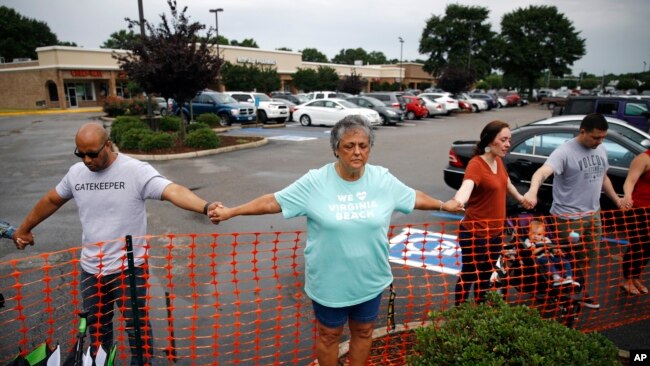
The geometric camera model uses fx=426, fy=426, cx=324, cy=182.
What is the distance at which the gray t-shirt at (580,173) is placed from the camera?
379cm

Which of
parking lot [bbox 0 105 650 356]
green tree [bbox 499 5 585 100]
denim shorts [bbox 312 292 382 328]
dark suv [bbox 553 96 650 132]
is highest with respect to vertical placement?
green tree [bbox 499 5 585 100]

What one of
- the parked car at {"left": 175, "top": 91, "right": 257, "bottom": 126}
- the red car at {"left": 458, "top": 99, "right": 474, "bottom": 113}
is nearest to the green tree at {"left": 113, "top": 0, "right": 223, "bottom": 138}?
the parked car at {"left": 175, "top": 91, "right": 257, "bottom": 126}

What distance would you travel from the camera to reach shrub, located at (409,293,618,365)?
2023 millimetres

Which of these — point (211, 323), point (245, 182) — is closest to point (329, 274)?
point (211, 323)

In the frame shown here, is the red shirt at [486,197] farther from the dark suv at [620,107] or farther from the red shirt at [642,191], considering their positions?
the dark suv at [620,107]

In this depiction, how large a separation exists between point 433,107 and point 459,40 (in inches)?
1590

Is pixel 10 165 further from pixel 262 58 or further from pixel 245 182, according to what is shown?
pixel 262 58

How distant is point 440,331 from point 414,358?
0.20 meters

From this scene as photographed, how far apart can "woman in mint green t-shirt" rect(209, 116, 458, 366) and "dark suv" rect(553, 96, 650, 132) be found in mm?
12892

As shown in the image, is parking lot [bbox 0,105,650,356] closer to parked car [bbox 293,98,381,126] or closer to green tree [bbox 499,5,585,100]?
parked car [bbox 293,98,381,126]

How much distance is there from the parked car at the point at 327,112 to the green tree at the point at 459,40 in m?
41.9

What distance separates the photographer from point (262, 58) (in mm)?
48312

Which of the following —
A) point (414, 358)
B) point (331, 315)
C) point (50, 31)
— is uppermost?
point (50, 31)

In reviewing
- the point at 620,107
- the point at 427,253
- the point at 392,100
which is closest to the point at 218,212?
the point at 427,253
